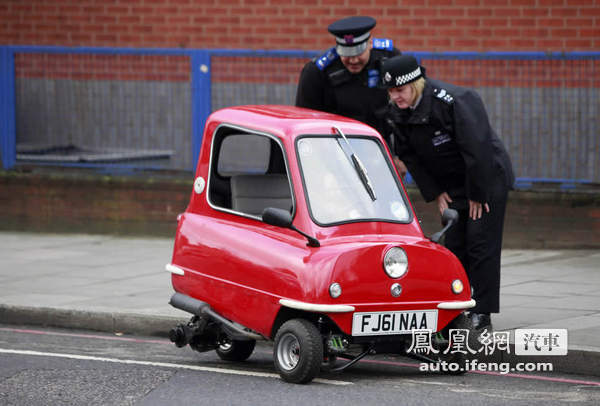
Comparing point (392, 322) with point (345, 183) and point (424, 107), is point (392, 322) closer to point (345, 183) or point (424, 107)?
point (345, 183)

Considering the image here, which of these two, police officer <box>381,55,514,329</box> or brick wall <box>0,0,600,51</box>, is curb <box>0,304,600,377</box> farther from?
brick wall <box>0,0,600,51</box>

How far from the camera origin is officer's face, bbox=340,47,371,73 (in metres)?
8.80

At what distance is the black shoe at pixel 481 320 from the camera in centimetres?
816

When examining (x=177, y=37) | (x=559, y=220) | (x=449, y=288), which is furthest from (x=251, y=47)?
(x=449, y=288)

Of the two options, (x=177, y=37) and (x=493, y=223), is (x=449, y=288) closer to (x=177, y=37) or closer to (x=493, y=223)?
(x=493, y=223)

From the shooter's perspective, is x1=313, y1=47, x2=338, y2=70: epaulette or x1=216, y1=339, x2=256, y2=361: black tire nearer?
x1=216, y1=339, x2=256, y2=361: black tire

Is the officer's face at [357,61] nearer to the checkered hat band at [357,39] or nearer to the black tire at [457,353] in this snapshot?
the checkered hat band at [357,39]

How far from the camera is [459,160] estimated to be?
8289mm

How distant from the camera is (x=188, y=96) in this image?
14500 millimetres

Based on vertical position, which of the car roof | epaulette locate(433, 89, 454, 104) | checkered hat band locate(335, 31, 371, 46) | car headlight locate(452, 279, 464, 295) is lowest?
car headlight locate(452, 279, 464, 295)

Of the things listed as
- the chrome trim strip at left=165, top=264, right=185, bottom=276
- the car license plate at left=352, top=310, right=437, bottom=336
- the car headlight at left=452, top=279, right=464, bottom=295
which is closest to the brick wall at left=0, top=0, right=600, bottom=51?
the chrome trim strip at left=165, top=264, right=185, bottom=276

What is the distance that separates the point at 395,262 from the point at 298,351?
78 centimetres

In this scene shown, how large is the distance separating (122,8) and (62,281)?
5.41 meters

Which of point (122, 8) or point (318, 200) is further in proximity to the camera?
point (122, 8)
